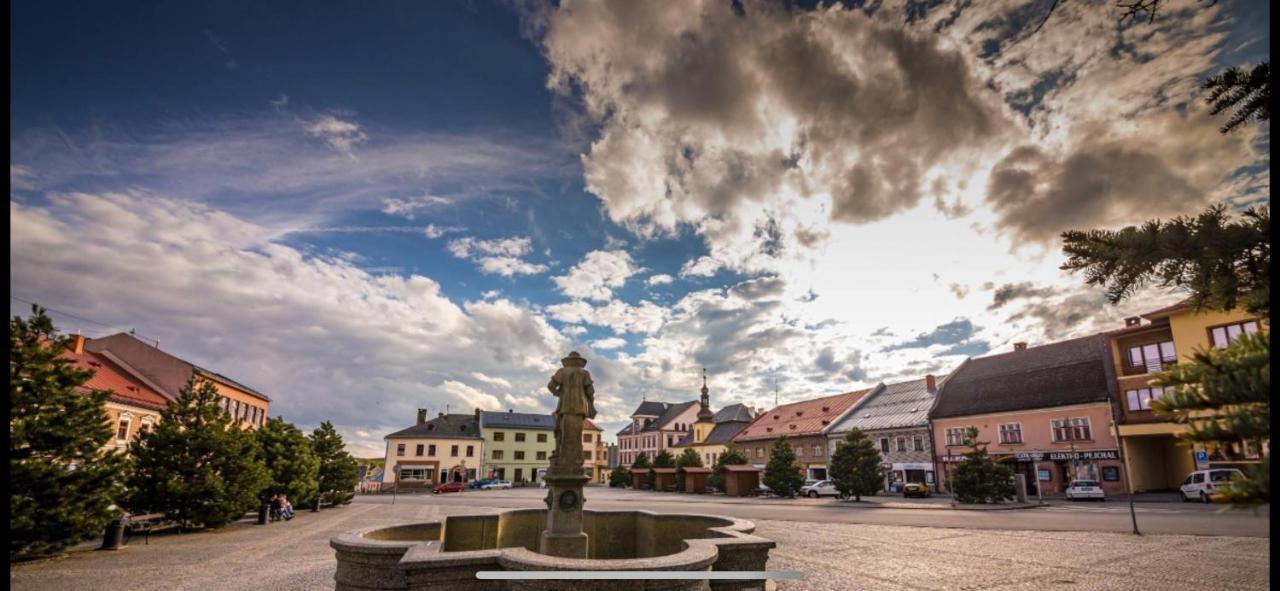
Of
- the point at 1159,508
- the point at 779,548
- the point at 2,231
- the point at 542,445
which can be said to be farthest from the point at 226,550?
the point at 542,445

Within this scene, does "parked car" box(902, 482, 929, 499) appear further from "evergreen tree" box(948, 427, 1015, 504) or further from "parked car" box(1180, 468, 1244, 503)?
"parked car" box(1180, 468, 1244, 503)

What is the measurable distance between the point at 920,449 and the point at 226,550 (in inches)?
1733

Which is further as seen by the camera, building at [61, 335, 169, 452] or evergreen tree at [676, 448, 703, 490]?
evergreen tree at [676, 448, 703, 490]

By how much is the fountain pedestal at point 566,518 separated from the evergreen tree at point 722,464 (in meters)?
38.8

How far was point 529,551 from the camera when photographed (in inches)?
289

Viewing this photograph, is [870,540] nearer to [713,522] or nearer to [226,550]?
[713,522]

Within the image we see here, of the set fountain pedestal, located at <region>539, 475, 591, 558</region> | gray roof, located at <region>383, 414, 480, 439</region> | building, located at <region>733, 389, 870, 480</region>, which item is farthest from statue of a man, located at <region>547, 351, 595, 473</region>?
gray roof, located at <region>383, 414, 480, 439</region>

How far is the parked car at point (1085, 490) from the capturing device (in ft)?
104

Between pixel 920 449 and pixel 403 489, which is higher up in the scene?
pixel 920 449

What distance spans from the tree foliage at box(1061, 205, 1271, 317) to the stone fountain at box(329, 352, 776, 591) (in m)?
4.74

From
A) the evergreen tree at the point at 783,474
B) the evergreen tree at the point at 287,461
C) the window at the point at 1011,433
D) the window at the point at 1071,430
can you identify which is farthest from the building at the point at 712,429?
the evergreen tree at the point at 287,461

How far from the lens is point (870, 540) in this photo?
53.7ft

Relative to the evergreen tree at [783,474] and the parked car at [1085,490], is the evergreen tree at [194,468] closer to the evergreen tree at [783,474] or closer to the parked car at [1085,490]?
the evergreen tree at [783,474]

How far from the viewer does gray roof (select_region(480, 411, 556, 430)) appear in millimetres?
80750
